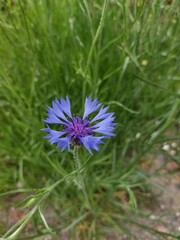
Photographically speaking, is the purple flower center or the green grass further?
the green grass

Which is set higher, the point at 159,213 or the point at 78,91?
the point at 78,91

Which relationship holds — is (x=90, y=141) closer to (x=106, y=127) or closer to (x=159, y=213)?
(x=106, y=127)

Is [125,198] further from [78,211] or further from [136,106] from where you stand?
[136,106]

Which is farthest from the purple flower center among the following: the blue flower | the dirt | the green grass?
the dirt

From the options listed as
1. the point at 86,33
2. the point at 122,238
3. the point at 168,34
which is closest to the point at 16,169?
the point at 122,238

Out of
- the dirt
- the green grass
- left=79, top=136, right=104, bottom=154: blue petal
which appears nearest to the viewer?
left=79, top=136, right=104, bottom=154: blue petal

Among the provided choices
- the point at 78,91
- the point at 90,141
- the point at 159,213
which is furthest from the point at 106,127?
the point at 159,213

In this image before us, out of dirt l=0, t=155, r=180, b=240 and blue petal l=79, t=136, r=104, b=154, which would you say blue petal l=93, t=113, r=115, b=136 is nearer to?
blue petal l=79, t=136, r=104, b=154

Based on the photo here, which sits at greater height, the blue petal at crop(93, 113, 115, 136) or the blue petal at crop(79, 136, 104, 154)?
the blue petal at crop(93, 113, 115, 136)
